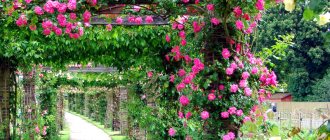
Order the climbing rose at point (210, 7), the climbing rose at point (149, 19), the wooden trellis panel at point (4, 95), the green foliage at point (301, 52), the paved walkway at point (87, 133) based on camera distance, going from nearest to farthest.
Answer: the climbing rose at point (210, 7) < the climbing rose at point (149, 19) < the wooden trellis panel at point (4, 95) < the paved walkway at point (87, 133) < the green foliage at point (301, 52)

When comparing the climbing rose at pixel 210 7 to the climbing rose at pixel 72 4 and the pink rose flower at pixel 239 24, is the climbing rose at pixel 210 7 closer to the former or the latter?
the pink rose flower at pixel 239 24

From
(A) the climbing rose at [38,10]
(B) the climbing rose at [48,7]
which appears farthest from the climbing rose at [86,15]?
(A) the climbing rose at [38,10]

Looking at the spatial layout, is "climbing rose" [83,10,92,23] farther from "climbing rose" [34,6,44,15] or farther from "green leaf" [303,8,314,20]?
"green leaf" [303,8,314,20]

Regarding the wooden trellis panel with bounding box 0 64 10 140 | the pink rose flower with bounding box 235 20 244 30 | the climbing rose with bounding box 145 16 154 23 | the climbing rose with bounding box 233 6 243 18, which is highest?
the climbing rose with bounding box 233 6 243 18

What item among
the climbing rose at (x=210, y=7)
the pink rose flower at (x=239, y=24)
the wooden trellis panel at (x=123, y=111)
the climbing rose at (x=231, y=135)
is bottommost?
the wooden trellis panel at (x=123, y=111)

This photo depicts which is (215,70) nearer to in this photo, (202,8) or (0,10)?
(202,8)

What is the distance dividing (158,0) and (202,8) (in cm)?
43

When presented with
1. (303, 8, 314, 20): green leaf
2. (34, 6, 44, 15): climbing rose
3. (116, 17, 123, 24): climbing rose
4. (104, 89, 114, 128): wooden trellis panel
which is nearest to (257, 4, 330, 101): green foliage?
(104, 89, 114, 128): wooden trellis panel

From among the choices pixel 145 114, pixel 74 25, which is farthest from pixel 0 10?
pixel 145 114

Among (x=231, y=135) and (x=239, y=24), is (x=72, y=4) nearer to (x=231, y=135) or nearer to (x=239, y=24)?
(x=239, y=24)

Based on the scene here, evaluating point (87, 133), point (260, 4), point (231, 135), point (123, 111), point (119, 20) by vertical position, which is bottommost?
point (87, 133)

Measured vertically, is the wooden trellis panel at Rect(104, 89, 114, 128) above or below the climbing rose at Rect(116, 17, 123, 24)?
below

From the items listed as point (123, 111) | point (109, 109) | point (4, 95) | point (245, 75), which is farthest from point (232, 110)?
point (109, 109)

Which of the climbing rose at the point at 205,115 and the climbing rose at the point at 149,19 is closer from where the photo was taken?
the climbing rose at the point at 205,115
